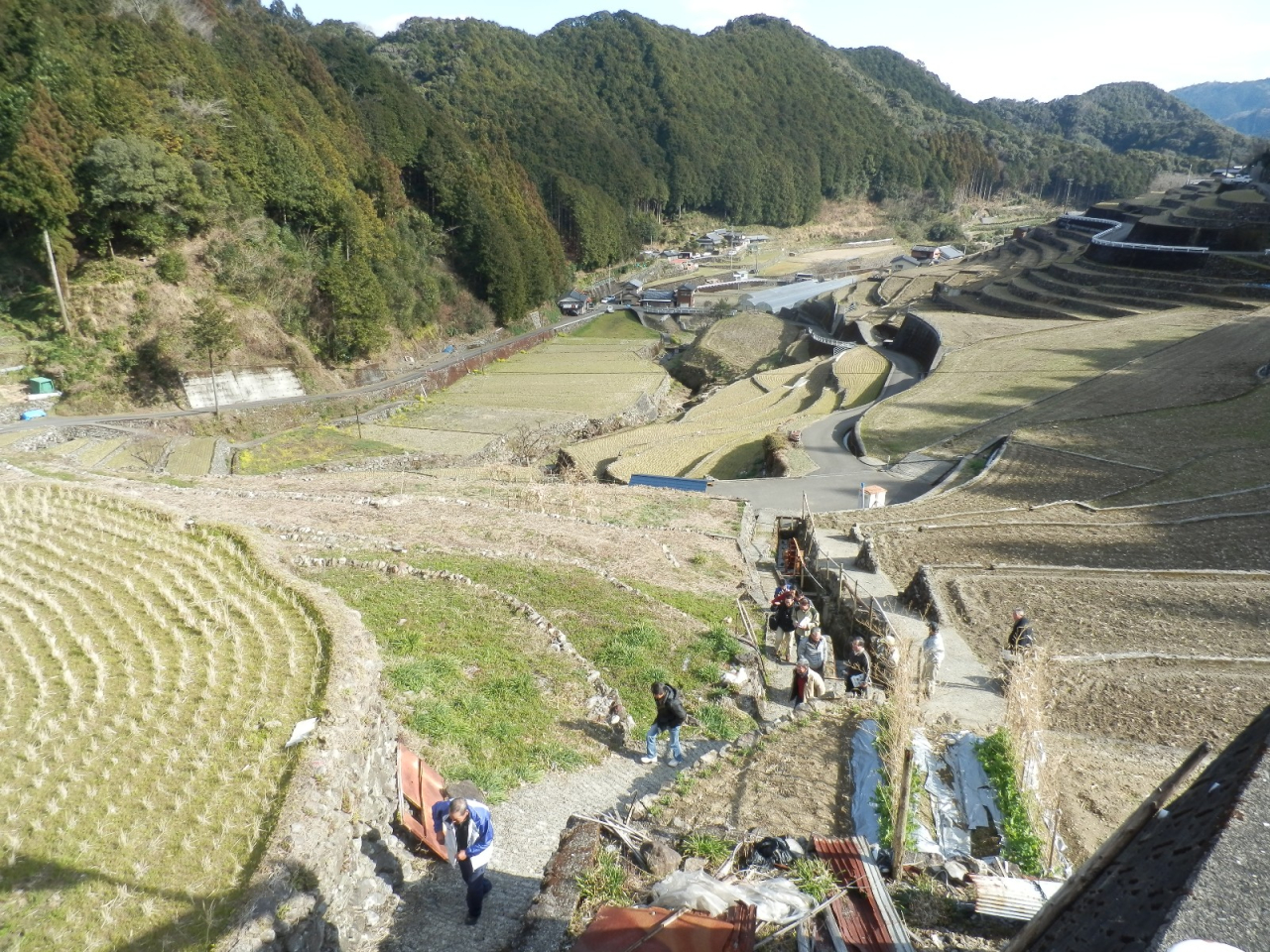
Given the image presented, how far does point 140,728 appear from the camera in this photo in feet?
27.2

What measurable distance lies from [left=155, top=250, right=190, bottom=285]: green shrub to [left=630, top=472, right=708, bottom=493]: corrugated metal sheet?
28432 mm

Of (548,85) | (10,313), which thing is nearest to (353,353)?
(10,313)

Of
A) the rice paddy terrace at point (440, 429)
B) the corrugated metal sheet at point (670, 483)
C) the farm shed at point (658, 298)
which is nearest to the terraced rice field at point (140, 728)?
the rice paddy terrace at point (440, 429)

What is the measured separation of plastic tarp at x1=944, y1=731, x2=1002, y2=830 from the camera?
8.50 metres

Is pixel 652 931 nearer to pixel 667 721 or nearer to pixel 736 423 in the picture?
pixel 667 721

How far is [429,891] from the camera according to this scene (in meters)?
7.52

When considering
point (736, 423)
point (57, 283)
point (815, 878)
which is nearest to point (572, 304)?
point (736, 423)

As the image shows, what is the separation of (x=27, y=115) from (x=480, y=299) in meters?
35.6

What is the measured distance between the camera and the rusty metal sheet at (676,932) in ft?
17.0

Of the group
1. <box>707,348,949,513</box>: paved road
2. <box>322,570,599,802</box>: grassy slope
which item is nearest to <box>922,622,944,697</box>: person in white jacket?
<box>322,570,599,802</box>: grassy slope

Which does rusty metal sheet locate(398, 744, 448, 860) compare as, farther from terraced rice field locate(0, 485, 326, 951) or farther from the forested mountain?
the forested mountain

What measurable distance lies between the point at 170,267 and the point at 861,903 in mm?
44963

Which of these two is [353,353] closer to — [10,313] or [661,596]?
[10,313]

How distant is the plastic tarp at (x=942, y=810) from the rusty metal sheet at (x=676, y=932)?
3147mm
